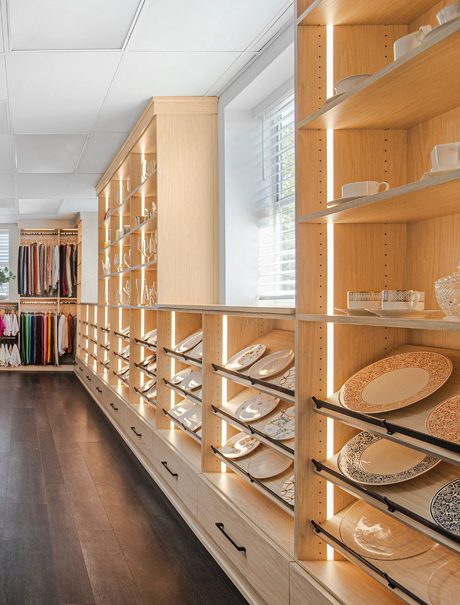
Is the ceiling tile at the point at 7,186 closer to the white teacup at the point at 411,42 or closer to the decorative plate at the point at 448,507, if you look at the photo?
the white teacup at the point at 411,42

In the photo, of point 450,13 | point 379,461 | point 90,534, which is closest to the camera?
point 450,13

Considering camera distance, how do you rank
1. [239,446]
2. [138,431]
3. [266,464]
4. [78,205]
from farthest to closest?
[78,205]
[138,431]
[239,446]
[266,464]

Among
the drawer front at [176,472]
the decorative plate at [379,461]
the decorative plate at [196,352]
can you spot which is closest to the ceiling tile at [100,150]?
the decorative plate at [196,352]

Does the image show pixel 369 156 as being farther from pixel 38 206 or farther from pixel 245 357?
pixel 38 206

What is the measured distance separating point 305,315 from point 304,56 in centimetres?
87

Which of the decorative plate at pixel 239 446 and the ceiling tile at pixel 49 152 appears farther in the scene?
the ceiling tile at pixel 49 152

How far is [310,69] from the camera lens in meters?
2.25

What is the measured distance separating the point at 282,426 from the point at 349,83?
54.9 inches

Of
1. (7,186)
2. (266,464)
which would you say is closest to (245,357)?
(266,464)

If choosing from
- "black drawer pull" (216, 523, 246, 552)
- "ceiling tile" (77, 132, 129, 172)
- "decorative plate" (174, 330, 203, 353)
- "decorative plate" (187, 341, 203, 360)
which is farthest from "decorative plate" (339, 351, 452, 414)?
"ceiling tile" (77, 132, 129, 172)

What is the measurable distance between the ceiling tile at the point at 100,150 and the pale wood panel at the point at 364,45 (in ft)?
12.1

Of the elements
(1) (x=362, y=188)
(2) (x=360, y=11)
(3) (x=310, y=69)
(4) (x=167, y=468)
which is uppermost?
(2) (x=360, y=11)

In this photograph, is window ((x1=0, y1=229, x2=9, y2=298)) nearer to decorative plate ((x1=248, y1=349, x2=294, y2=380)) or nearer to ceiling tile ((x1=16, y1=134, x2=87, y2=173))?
ceiling tile ((x1=16, y1=134, x2=87, y2=173))

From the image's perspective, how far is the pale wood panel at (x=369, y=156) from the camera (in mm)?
2236
